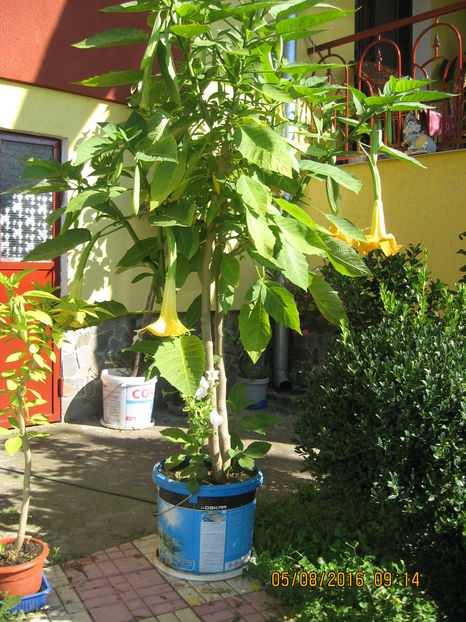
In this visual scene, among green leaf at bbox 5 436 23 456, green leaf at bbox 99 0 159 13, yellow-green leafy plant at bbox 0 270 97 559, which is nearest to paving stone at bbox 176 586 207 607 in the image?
yellow-green leafy plant at bbox 0 270 97 559

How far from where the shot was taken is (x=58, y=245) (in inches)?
125

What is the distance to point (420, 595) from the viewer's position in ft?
11.1

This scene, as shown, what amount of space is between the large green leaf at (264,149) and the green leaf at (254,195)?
124 millimetres

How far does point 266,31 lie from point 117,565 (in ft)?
9.11

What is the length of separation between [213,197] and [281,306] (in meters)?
0.66

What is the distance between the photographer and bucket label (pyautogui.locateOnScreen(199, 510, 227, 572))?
11.3 ft

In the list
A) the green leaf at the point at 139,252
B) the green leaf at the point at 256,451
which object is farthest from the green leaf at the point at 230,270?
the green leaf at the point at 256,451

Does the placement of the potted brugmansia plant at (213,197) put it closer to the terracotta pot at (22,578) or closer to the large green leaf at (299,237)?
the large green leaf at (299,237)

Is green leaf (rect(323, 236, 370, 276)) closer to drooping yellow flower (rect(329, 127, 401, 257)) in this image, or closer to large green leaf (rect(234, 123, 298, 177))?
drooping yellow flower (rect(329, 127, 401, 257))

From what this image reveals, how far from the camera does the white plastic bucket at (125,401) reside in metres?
6.27

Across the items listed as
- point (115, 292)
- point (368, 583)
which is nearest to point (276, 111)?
point (368, 583)

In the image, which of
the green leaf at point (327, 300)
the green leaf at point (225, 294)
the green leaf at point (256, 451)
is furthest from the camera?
the green leaf at point (256, 451)

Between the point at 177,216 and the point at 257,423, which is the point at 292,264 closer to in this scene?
the point at 177,216

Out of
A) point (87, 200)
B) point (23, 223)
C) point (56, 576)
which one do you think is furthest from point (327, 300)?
point (23, 223)
